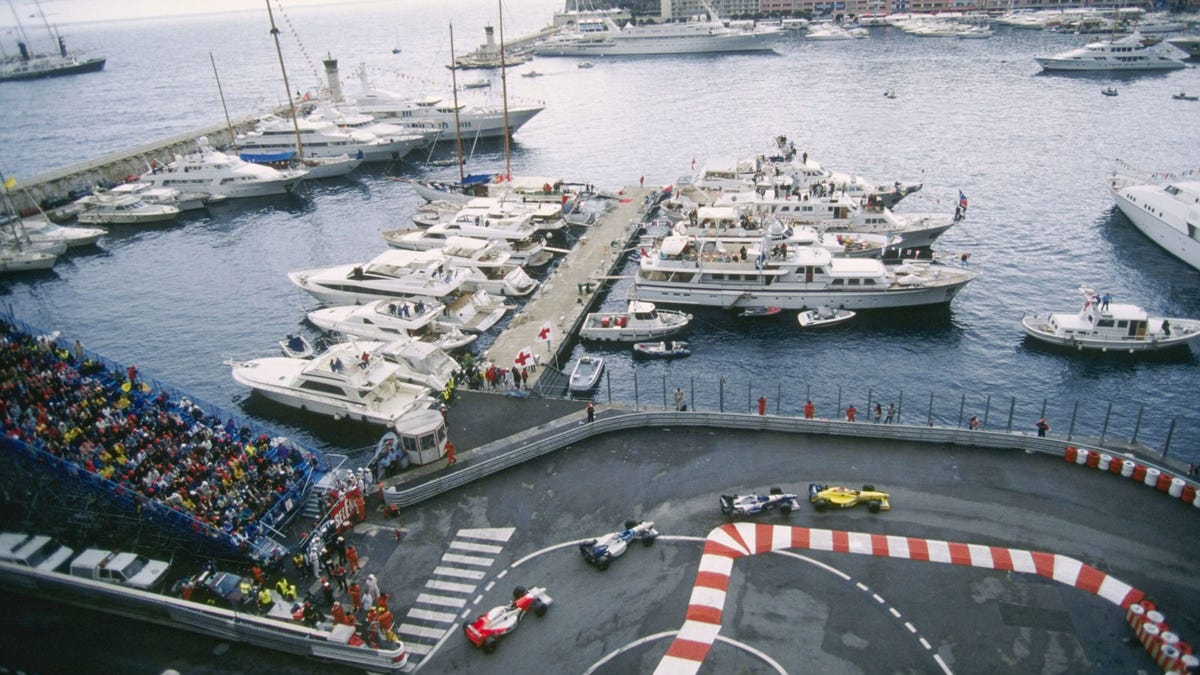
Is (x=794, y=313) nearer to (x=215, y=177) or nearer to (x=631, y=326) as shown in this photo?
(x=631, y=326)

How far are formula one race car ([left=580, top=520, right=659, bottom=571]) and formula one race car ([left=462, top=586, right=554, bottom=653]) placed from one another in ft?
8.77

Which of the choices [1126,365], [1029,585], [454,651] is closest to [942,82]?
[1126,365]

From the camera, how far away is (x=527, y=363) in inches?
2112

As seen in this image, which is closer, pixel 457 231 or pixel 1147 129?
pixel 457 231

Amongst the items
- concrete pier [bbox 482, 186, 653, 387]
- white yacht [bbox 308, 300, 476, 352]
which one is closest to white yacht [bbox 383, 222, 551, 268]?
concrete pier [bbox 482, 186, 653, 387]

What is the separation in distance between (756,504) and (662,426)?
8.79m

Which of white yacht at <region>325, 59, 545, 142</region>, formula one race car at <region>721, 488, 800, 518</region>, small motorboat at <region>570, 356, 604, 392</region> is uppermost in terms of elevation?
white yacht at <region>325, 59, 545, 142</region>

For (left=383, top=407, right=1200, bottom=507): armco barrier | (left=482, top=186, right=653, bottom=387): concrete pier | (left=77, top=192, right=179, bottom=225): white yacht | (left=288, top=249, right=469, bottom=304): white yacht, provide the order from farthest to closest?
(left=77, top=192, right=179, bottom=225): white yacht → (left=288, top=249, right=469, bottom=304): white yacht → (left=482, top=186, right=653, bottom=387): concrete pier → (left=383, top=407, right=1200, bottom=507): armco barrier

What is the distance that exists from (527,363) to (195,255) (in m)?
57.0

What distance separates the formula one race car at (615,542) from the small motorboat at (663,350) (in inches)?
1062

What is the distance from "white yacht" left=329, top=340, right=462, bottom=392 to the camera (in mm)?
52531

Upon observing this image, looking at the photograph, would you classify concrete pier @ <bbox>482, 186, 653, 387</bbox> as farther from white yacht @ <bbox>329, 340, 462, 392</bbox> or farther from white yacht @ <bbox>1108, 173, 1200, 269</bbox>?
white yacht @ <bbox>1108, 173, 1200, 269</bbox>

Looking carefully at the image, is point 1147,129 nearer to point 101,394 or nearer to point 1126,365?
point 1126,365

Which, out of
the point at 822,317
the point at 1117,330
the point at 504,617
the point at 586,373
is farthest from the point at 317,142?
the point at 1117,330
